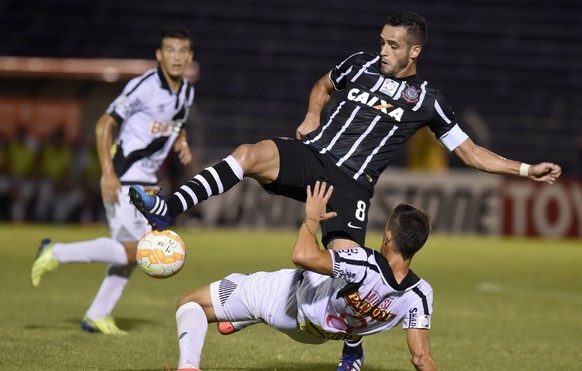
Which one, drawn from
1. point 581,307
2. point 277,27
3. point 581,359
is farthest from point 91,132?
point 581,359

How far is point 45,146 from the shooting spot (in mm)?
19891

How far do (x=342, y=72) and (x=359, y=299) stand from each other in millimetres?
1909

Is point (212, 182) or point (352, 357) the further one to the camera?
point (352, 357)

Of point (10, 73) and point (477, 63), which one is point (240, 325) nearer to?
point (10, 73)

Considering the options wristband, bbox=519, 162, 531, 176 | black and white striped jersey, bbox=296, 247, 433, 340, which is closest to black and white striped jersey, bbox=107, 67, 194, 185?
black and white striped jersey, bbox=296, 247, 433, 340

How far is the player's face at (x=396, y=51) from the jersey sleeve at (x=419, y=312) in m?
1.56

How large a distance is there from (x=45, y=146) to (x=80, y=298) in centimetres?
1017

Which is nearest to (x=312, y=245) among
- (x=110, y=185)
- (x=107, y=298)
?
(x=110, y=185)

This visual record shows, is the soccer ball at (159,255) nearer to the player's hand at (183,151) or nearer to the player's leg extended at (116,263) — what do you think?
the player's leg extended at (116,263)

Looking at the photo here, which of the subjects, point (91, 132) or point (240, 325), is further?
point (91, 132)

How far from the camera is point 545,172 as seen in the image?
6.23m

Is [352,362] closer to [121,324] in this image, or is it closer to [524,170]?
[524,170]

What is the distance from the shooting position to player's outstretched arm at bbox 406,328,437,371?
5.50 meters

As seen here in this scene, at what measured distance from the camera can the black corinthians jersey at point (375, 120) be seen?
6.42 meters
